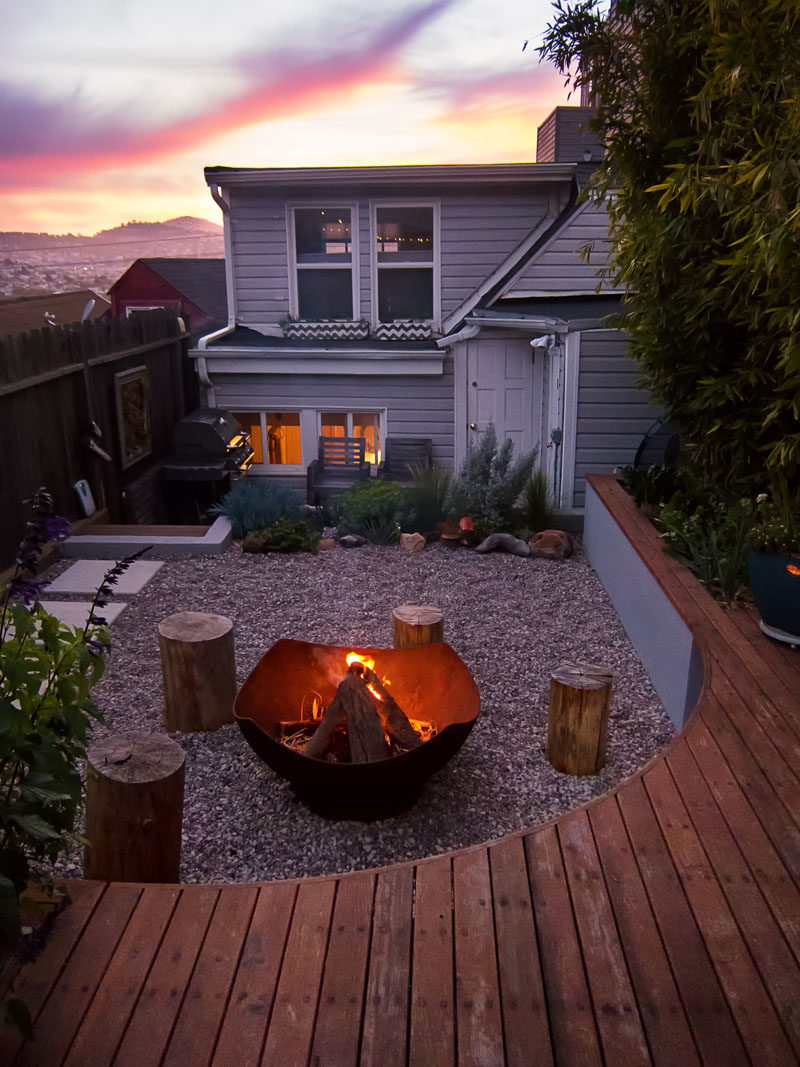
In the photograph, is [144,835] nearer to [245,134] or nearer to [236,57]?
[236,57]

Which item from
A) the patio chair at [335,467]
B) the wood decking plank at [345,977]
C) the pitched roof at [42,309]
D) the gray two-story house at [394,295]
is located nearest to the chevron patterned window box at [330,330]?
the gray two-story house at [394,295]

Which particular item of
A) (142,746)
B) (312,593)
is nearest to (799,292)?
(142,746)

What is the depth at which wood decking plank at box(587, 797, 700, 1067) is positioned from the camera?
1.72 m

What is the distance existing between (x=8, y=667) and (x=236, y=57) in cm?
1054

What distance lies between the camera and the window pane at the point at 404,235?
1011cm

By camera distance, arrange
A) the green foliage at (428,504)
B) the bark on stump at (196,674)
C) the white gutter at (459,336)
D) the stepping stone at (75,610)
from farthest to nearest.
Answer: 1. the white gutter at (459,336)
2. the green foliage at (428,504)
3. the stepping stone at (75,610)
4. the bark on stump at (196,674)

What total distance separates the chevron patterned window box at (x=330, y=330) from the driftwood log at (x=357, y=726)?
7.73 metres

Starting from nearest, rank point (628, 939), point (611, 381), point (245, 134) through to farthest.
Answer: point (628, 939) → point (611, 381) → point (245, 134)

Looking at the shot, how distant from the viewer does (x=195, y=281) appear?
A: 18.5 meters

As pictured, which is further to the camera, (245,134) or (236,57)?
(245,134)

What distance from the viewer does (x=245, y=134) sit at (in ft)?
42.3

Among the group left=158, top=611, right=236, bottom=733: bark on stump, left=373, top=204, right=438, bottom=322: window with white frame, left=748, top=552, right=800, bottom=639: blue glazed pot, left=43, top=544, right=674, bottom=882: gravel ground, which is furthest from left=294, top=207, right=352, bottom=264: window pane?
left=748, top=552, right=800, bottom=639: blue glazed pot

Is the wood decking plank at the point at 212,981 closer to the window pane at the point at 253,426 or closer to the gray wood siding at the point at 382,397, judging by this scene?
the gray wood siding at the point at 382,397

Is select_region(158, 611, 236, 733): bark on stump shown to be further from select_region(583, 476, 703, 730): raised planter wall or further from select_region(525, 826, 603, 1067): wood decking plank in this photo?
select_region(583, 476, 703, 730): raised planter wall
